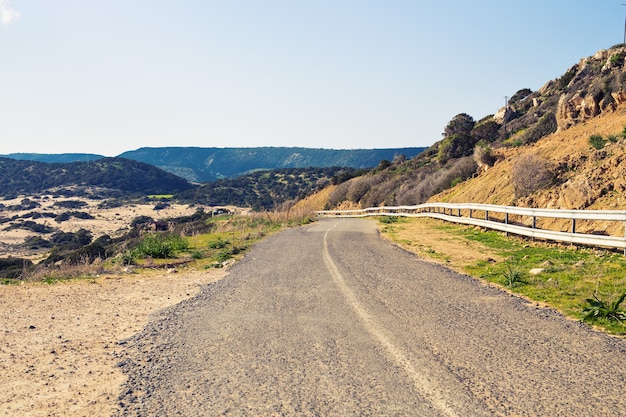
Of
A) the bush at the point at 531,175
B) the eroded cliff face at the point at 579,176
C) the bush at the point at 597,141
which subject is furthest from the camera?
the bush at the point at 531,175

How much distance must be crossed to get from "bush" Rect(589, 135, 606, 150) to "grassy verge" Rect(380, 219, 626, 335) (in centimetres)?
532

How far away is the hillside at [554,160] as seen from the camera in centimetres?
1642

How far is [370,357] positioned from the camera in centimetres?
565

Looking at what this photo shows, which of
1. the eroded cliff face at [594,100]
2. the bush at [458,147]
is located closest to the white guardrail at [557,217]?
the eroded cliff face at [594,100]

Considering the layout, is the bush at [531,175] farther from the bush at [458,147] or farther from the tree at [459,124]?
the tree at [459,124]

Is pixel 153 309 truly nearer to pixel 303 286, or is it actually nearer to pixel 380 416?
pixel 303 286

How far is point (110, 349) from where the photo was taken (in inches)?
254

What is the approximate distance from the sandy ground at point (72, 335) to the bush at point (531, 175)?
13.3 m

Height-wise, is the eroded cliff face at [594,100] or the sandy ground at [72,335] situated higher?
the eroded cliff face at [594,100]

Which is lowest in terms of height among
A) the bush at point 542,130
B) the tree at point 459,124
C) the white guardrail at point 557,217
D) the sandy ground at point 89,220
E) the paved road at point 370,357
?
the sandy ground at point 89,220

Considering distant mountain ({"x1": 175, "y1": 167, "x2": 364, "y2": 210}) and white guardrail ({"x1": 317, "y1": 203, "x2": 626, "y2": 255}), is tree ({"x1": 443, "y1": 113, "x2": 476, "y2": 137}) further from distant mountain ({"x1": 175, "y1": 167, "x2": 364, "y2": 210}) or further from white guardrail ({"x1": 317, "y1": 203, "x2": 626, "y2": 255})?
white guardrail ({"x1": 317, "y1": 203, "x2": 626, "y2": 255})

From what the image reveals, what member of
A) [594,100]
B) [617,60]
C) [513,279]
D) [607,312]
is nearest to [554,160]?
[594,100]

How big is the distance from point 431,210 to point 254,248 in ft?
54.8

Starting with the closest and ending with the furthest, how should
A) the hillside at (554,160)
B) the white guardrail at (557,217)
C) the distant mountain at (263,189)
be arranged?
the white guardrail at (557,217)
the hillside at (554,160)
the distant mountain at (263,189)
